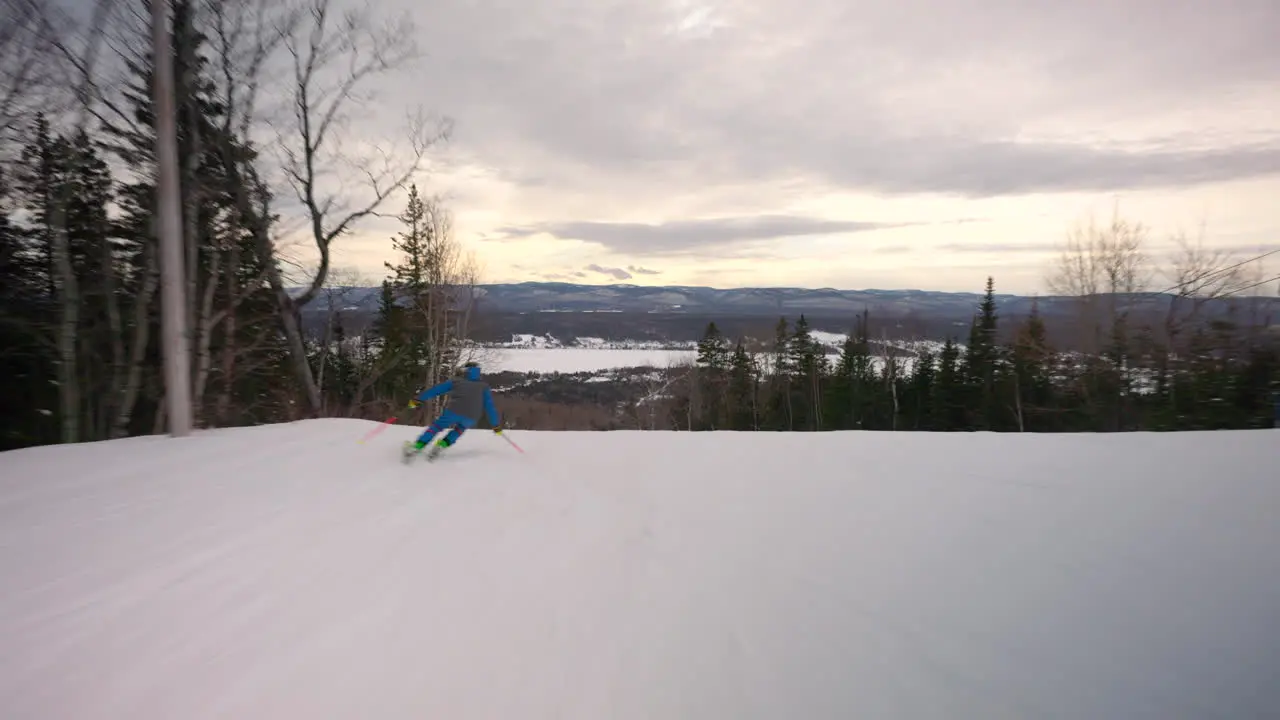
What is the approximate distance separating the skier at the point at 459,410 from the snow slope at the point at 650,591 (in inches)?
37.6

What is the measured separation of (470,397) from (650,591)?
451 cm

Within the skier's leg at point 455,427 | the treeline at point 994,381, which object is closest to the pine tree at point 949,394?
the treeline at point 994,381

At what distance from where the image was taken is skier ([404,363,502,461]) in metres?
7.29

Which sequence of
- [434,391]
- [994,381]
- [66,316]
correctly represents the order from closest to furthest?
[434,391] < [66,316] < [994,381]

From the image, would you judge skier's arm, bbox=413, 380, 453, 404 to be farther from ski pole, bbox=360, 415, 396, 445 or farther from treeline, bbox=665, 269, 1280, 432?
treeline, bbox=665, 269, 1280, 432

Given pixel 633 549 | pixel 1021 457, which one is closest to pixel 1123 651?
pixel 633 549

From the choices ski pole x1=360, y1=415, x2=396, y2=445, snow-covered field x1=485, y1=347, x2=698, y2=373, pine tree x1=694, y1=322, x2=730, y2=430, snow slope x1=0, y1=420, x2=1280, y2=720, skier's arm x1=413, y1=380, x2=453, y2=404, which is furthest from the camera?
snow-covered field x1=485, y1=347, x2=698, y2=373

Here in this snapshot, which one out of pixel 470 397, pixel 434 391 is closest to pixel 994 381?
pixel 470 397

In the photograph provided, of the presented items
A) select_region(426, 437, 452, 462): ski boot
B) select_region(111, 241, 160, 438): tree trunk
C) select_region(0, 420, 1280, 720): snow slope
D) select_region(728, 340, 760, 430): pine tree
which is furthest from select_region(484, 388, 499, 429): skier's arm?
select_region(728, 340, 760, 430): pine tree

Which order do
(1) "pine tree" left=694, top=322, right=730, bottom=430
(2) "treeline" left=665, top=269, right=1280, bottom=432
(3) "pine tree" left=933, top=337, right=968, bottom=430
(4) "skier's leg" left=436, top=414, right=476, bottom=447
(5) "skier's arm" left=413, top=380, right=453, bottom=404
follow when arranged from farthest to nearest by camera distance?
1. (1) "pine tree" left=694, top=322, right=730, bottom=430
2. (3) "pine tree" left=933, top=337, right=968, bottom=430
3. (2) "treeline" left=665, top=269, right=1280, bottom=432
4. (4) "skier's leg" left=436, top=414, right=476, bottom=447
5. (5) "skier's arm" left=413, top=380, right=453, bottom=404

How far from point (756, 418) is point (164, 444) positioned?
49.1 metres

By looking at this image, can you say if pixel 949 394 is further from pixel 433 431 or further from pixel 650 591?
pixel 650 591

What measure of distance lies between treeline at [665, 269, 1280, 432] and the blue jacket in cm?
1420

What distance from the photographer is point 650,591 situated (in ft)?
12.2
